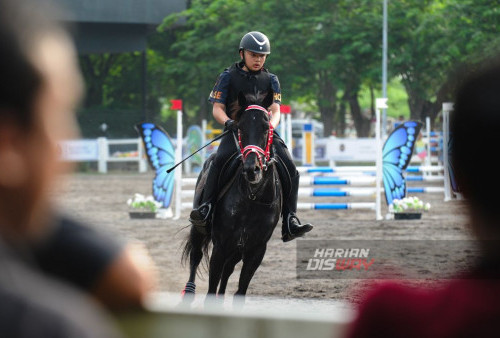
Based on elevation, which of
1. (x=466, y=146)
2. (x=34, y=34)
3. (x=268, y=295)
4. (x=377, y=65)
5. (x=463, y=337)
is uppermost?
(x=377, y=65)

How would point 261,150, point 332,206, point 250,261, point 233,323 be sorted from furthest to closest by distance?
point 332,206 → point 250,261 → point 261,150 → point 233,323

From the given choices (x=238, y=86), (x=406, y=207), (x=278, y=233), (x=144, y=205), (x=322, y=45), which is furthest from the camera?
(x=322, y=45)

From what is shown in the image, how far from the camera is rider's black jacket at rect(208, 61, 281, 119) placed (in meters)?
7.77

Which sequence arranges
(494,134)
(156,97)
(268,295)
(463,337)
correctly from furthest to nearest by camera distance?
(156,97) → (268,295) → (494,134) → (463,337)

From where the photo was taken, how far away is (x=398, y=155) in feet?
54.3

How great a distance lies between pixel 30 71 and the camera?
110 cm

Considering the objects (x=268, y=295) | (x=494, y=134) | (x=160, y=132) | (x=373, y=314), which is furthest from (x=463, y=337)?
(x=160, y=132)

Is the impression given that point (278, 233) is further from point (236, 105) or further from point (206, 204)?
point (236, 105)

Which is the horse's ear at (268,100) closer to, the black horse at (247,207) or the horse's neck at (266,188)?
the black horse at (247,207)

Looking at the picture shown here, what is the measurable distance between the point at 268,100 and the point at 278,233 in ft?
26.3

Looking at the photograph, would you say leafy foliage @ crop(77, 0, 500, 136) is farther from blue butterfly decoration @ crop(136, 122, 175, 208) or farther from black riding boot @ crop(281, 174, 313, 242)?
black riding boot @ crop(281, 174, 313, 242)

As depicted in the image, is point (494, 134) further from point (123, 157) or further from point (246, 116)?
point (123, 157)

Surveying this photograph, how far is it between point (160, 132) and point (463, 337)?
48.5ft

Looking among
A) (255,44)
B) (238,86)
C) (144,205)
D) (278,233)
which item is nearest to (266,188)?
(238,86)
